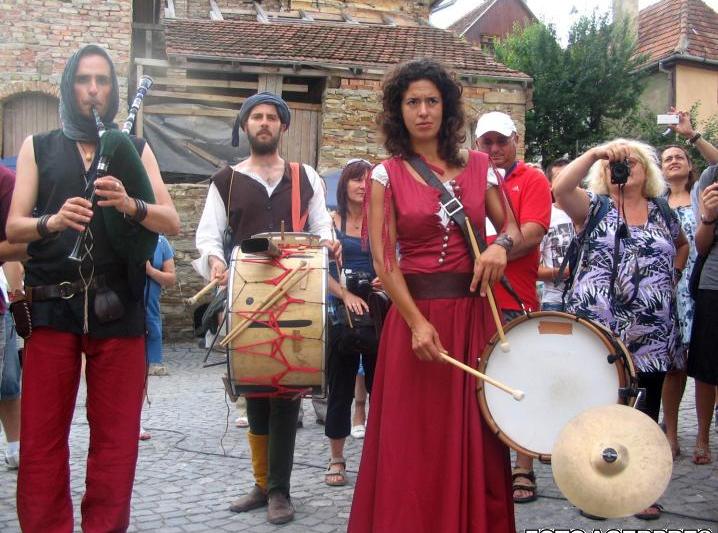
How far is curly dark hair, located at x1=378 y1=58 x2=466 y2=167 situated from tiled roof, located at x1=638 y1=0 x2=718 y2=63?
24.4 meters

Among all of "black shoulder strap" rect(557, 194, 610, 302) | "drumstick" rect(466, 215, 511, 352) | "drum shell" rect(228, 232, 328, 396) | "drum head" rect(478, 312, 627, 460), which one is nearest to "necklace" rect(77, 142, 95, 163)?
"drum shell" rect(228, 232, 328, 396)

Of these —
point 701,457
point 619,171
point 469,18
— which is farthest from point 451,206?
point 469,18

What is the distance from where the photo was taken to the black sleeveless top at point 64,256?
3787 mm

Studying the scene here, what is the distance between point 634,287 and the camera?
4910mm

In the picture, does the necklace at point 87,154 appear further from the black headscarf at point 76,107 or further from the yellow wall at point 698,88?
the yellow wall at point 698,88

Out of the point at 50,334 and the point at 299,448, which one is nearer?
the point at 50,334

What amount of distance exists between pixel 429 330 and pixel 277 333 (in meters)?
0.90

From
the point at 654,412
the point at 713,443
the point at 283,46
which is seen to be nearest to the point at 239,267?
the point at 654,412

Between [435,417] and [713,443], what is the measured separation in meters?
3.73

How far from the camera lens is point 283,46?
17.0 m

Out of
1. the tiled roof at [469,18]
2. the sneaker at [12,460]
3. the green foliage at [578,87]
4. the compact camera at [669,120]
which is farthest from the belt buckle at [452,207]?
the tiled roof at [469,18]

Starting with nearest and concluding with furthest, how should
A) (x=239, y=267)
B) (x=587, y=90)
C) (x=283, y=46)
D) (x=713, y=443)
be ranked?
1. (x=239, y=267)
2. (x=713, y=443)
3. (x=283, y=46)
4. (x=587, y=90)

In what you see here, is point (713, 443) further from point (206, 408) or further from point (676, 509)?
point (206, 408)

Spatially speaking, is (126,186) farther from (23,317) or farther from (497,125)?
(497,125)
